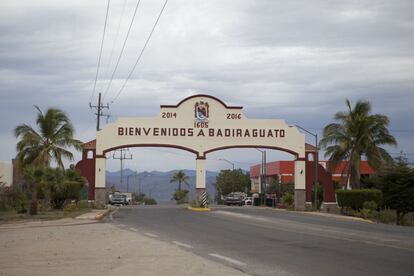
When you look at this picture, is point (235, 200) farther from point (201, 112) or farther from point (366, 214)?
point (366, 214)

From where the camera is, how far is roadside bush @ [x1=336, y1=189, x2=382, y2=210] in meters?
47.4

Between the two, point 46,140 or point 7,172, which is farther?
point 7,172

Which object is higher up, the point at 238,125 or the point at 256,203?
the point at 238,125

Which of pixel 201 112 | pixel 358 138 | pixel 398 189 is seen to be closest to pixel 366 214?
pixel 398 189

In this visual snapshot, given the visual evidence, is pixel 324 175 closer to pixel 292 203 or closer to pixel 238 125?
pixel 292 203

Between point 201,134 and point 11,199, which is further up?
point 201,134

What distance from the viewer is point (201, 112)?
60469mm

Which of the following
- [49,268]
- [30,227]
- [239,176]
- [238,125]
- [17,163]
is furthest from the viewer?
[239,176]

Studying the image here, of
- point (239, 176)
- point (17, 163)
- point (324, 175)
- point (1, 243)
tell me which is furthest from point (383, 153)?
point (239, 176)

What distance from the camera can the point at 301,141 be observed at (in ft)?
201

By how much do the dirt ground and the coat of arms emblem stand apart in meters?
37.3

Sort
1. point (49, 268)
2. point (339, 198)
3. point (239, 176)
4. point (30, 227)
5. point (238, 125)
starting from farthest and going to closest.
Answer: point (239, 176) → point (238, 125) → point (339, 198) → point (30, 227) → point (49, 268)

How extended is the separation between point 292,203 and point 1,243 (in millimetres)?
46638

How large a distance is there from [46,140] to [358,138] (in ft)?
89.9
